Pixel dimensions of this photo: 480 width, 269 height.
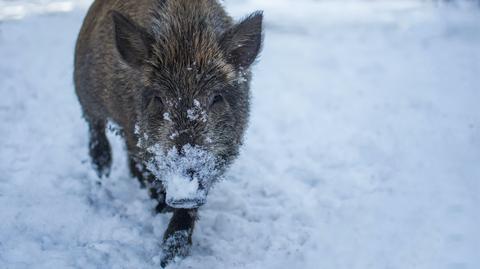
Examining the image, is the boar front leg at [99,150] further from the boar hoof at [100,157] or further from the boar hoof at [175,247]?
the boar hoof at [175,247]

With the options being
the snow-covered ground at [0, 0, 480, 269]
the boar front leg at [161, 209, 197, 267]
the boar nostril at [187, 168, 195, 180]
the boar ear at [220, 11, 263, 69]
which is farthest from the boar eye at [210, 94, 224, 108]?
the snow-covered ground at [0, 0, 480, 269]

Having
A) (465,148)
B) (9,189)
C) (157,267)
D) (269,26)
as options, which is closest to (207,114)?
(157,267)

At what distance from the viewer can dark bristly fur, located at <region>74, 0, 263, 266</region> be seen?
10.5 ft

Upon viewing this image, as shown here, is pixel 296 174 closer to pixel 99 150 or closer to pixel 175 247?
pixel 175 247

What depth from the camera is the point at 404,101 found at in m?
6.95

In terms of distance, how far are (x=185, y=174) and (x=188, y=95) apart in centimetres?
54

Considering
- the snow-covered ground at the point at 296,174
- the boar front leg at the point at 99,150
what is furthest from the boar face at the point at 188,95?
the boar front leg at the point at 99,150

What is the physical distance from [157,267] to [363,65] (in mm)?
5927

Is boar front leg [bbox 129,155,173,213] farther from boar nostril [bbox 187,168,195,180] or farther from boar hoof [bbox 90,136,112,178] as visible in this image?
boar nostril [bbox 187,168,195,180]

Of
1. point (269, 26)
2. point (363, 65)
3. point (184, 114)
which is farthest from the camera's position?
point (269, 26)

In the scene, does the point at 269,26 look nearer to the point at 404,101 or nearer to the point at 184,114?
the point at 404,101

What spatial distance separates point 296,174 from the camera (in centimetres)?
514

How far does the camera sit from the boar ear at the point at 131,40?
11.2 ft

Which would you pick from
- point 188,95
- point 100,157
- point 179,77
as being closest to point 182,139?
point 188,95
